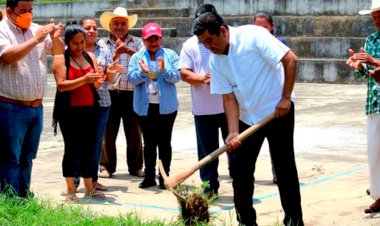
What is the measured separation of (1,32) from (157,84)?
81.6 inches

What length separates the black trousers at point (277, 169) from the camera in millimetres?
6625

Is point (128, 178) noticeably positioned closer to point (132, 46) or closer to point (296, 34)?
point (132, 46)

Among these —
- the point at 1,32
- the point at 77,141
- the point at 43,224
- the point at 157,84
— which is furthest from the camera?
the point at 157,84

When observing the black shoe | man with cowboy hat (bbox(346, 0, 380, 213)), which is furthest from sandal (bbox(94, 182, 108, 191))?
man with cowboy hat (bbox(346, 0, 380, 213))

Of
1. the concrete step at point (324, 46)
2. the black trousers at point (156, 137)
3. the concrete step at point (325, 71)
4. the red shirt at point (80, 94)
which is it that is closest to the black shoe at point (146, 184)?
the black trousers at point (156, 137)

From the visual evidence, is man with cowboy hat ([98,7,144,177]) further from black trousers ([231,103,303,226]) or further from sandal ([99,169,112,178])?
black trousers ([231,103,303,226])

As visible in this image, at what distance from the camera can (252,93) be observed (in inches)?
259

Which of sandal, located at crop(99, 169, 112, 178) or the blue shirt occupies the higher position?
the blue shirt

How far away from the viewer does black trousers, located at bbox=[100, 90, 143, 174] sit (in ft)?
31.8

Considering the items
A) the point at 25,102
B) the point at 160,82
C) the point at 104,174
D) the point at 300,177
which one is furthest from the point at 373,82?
the point at 104,174

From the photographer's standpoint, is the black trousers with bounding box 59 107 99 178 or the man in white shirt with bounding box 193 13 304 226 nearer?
the man in white shirt with bounding box 193 13 304 226

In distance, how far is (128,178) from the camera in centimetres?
956

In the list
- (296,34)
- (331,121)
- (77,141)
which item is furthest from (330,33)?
(77,141)

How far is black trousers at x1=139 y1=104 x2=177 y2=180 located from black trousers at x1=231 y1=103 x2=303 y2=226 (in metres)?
2.36
